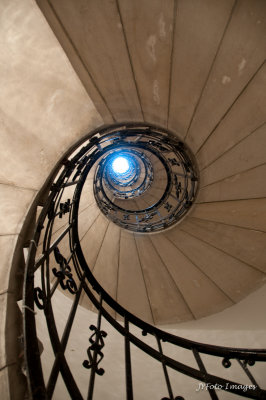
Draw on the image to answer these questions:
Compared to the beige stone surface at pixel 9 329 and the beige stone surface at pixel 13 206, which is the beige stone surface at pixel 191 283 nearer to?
Answer: the beige stone surface at pixel 13 206

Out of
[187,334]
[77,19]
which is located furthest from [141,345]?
[77,19]

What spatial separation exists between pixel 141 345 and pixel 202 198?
9.61 ft

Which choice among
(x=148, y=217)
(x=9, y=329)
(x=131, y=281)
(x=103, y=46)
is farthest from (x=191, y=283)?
(x=103, y=46)

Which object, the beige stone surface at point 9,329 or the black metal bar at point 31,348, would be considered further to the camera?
the beige stone surface at point 9,329

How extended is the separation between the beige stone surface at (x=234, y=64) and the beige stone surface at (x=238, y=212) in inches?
60.3

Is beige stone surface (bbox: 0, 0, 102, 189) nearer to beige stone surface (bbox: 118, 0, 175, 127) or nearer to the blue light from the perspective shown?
beige stone surface (bbox: 118, 0, 175, 127)

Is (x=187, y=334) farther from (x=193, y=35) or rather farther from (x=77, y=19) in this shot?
(x=77, y=19)

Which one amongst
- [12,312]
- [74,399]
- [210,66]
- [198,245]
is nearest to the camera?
[74,399]

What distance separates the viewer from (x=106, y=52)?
2.40 meters

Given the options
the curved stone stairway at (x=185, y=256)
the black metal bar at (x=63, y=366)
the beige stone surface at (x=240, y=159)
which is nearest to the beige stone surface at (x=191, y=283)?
the curved stone stairway at (x=185, y=256)

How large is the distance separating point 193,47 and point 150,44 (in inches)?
18.4

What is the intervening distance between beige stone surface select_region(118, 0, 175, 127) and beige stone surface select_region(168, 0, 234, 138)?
3.6 inches

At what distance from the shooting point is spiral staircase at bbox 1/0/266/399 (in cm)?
205

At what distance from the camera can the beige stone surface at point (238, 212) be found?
4.20 metres
